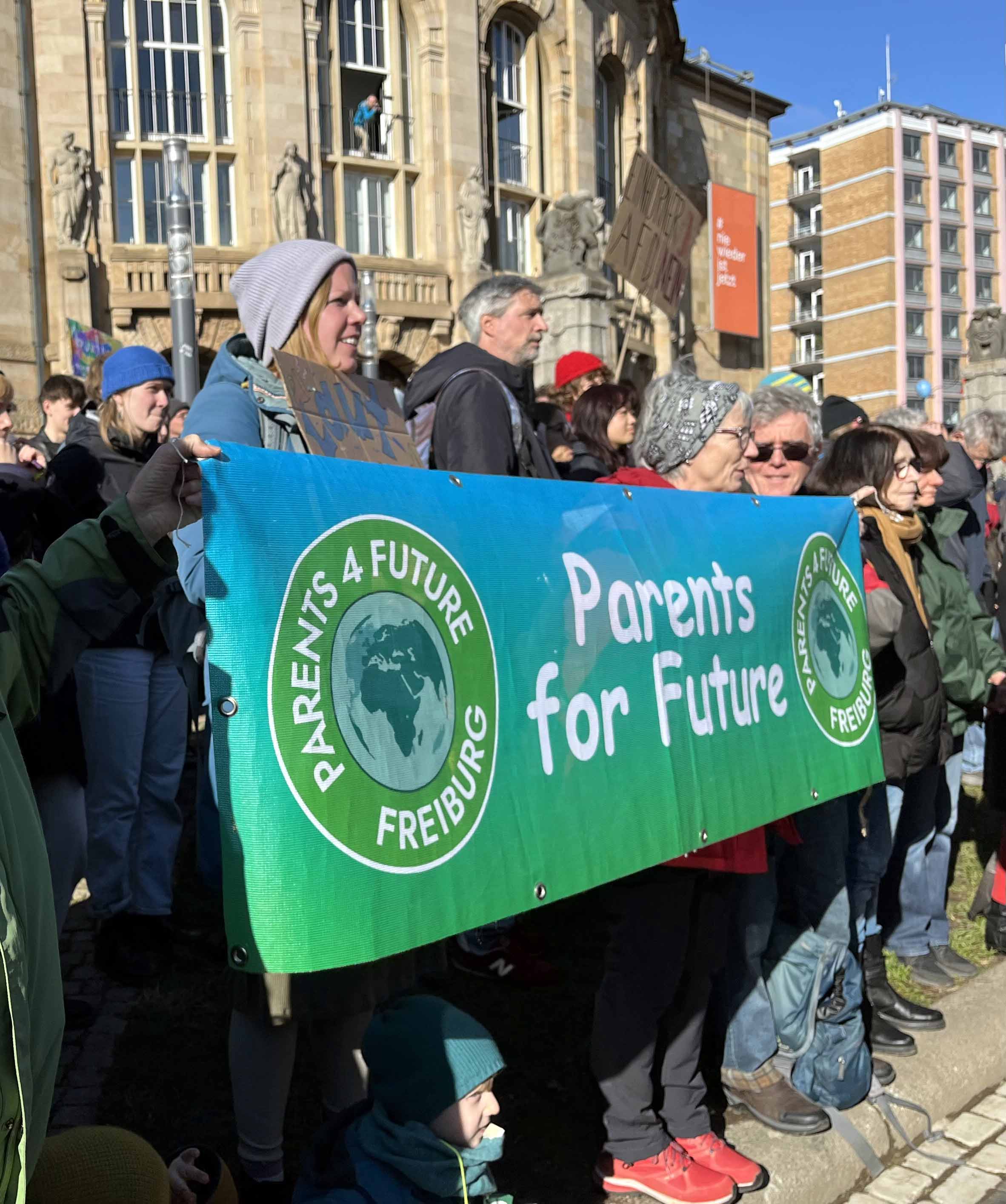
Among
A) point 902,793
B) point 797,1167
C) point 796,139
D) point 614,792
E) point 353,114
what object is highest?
point 796,139

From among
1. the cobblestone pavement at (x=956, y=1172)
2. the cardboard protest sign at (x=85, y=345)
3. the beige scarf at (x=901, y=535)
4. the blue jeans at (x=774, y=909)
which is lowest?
the cobblestone pavement at (x=956, y=1172)

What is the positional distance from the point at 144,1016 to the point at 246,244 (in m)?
17.9

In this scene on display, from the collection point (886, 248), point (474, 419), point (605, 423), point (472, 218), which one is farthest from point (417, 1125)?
point (886, 248)

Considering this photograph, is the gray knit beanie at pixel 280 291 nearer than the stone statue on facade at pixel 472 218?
Yes

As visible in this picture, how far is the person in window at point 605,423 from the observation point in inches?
221

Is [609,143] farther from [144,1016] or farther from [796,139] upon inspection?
[796,139]

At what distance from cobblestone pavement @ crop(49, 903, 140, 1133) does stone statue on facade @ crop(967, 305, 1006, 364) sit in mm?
16428

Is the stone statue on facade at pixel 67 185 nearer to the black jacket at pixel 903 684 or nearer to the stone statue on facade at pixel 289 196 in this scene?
the stone statue on facade at pixel 289 196

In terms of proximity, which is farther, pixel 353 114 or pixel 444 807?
pixel 353 114

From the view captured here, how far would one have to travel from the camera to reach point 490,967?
13.8 feet

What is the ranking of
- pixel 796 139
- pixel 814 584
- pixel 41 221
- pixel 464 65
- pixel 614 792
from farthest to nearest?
pixel 796 139
pixel 464 65
pixel 41 221
pixel 814 584
pixel 614 792

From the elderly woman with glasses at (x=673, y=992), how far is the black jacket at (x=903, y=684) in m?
0.90

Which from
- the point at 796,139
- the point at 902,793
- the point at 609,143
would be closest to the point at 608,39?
the point at 609,143

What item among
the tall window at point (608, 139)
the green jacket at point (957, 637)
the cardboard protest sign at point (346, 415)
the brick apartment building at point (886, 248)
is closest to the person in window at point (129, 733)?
the cardboard protest sign at point (346, 415)
